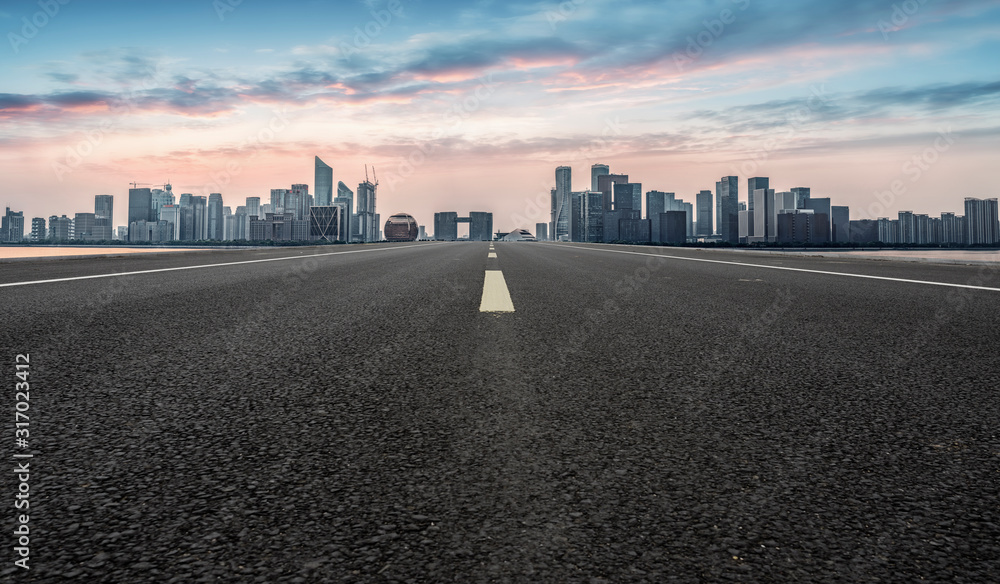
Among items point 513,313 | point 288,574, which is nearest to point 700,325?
point 513,313

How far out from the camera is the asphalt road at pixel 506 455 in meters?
1.39

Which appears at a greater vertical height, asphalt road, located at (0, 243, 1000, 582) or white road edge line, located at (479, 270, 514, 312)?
white road edge line, located at (479, 270, 514, 312)

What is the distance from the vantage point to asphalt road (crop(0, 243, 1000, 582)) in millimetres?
1391

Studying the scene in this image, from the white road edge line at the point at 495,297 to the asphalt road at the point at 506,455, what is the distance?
1.44 m

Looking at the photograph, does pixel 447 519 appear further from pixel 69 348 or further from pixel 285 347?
pixel 69 348

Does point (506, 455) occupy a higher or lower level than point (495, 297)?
lower

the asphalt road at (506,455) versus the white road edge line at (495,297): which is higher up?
the white road edge line at (495,297)

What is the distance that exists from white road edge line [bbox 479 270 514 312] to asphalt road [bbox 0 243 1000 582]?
1441 millimetres

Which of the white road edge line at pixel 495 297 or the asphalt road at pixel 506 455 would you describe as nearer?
the asphalt road at pixel 506 455

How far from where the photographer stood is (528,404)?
2619 mm

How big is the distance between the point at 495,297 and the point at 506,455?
4929 mm

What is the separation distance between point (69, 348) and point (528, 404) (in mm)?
2991

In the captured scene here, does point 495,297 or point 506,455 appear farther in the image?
point 495,297

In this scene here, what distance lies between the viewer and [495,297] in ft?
22.7
